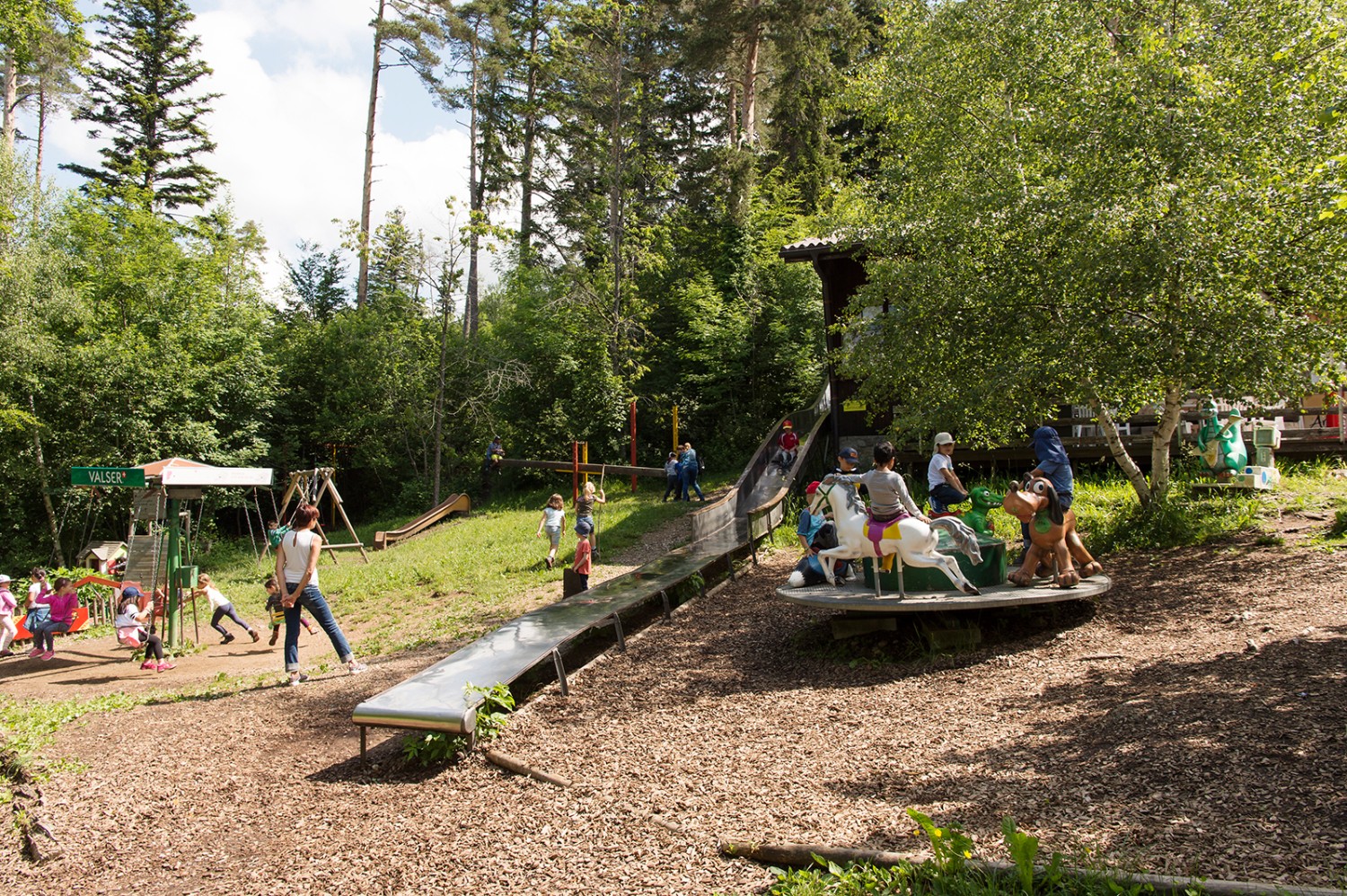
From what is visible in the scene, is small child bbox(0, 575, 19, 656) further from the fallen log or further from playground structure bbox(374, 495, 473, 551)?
the fallen log

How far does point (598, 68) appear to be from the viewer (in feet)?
86.6

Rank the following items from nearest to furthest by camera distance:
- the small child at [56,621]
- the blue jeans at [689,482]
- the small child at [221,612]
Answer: the small child at [56,621], the small child at [221,612], the blue jeans at [689,482]

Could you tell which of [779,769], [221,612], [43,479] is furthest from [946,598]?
[43,479]

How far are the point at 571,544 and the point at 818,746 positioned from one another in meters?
11.6

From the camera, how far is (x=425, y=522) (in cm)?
2272

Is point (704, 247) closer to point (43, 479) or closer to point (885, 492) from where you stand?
point (43, 479)

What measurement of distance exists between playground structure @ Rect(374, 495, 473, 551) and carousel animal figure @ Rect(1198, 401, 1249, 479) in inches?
675

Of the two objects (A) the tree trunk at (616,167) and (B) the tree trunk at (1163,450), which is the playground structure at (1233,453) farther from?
(A) the tree trunk at (616,167)

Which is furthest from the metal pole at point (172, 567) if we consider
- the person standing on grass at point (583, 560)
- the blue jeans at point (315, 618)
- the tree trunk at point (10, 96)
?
the tree trunk at point (10, 96)

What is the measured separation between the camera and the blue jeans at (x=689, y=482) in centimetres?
2114

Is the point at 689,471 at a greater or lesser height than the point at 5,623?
greater

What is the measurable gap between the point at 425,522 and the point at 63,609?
423 inches

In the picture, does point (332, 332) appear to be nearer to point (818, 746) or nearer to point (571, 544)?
point (571, 544)

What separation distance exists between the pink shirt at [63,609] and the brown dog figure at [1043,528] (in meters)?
12.4
